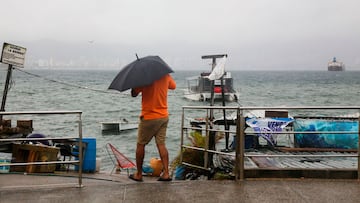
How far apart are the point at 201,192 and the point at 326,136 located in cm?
465

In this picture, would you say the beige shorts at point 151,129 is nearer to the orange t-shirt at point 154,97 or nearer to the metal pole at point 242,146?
the orange t-shirt at point 154,97

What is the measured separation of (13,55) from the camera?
329 inches

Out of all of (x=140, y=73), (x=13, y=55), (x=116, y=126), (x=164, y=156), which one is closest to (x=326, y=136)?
(x=164, y=156)

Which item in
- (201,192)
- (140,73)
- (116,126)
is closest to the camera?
(201,192)

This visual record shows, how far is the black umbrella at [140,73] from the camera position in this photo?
210 inches

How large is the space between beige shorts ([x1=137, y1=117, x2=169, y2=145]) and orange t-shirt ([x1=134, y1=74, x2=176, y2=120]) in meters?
0.07

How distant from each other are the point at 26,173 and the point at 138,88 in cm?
296

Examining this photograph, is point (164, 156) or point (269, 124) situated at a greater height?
point (269, 124)

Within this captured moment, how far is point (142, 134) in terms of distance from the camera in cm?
572

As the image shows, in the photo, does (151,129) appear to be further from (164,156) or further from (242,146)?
(242,146)

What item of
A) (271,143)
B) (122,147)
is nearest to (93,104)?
(122,147)

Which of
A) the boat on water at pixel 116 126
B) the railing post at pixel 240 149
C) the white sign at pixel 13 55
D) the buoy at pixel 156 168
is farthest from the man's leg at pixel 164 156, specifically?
the boat on water at pixel 116 126

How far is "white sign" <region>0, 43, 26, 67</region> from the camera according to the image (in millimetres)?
8227

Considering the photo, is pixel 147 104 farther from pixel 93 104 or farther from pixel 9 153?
pixel 93 104
